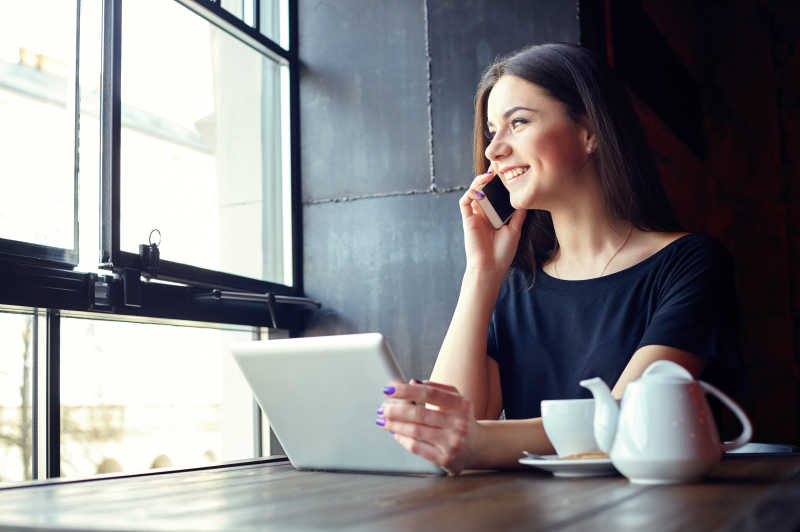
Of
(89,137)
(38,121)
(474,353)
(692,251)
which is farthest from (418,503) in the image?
(89,137)

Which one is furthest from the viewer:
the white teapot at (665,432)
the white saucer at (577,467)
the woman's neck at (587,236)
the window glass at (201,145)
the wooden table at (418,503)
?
the window glass at (201,145)

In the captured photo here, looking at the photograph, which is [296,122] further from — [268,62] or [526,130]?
[526,130]

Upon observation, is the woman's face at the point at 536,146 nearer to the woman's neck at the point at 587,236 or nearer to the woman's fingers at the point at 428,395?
the woman's neck at the point at 587,236

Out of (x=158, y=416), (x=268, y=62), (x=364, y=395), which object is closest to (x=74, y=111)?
(x=158, y=416)

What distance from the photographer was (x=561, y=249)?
2.06 m

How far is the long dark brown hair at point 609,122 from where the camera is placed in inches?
76.7

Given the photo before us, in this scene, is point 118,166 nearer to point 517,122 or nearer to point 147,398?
point 147,398

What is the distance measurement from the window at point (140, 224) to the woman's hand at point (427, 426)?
1.25 metres

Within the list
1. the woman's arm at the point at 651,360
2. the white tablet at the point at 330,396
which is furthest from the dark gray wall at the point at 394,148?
the white tablet at the point at 330,396

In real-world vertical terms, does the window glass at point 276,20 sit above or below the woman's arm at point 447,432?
above

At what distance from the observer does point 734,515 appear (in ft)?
2.52

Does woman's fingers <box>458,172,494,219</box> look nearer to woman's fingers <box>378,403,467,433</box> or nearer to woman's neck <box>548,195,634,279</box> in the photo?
woman's neck <box>548,195,634,279</box>

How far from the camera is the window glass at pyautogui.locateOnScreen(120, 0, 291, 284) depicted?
2607 millimetres

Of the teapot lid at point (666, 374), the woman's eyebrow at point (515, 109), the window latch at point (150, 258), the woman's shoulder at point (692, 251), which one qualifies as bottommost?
the teapot lid at point (666, 374)
